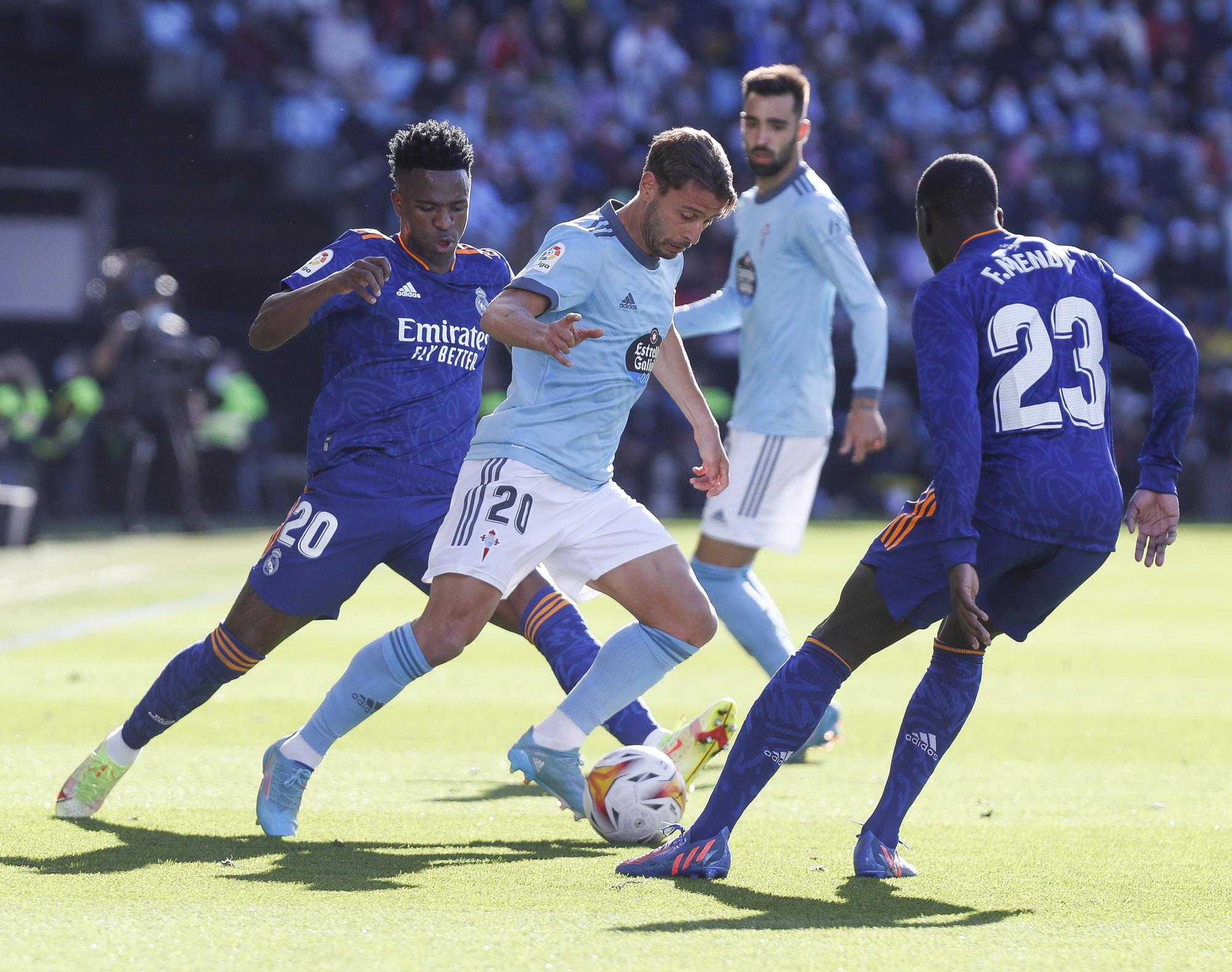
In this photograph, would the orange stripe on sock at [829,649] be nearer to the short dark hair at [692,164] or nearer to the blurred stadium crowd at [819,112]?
the short dark hair at [692,164]

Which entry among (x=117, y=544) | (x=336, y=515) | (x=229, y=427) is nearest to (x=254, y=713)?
(x=336, y=515)

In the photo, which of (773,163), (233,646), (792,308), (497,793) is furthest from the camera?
(792,308)

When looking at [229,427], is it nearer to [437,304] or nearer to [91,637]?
[91,637]

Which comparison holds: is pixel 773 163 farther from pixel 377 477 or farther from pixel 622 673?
pixel 622 673

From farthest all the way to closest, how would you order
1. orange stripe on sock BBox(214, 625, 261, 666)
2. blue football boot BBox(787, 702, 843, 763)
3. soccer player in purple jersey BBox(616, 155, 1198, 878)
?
blue football boot BBox(787, 702, 843, 763) < orange stripe on sock BBox(214, 625, 261, 666) < soccer player in purple jersey BBox(616, 155, 1198, 878)

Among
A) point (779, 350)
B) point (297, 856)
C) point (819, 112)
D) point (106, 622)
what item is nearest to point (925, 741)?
point (297, 856)

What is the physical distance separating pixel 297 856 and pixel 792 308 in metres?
3.11

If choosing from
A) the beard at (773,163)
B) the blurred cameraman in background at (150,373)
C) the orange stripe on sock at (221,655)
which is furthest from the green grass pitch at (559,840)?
the blurred cameraman in background at (150,373)

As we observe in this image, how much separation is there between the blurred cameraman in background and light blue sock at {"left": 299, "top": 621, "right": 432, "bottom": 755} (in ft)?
40.7

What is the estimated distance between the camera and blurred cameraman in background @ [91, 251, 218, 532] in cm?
1666

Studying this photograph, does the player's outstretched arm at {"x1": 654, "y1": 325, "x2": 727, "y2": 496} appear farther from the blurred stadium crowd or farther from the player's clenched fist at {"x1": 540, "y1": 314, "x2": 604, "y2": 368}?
the blurred stadium crowd

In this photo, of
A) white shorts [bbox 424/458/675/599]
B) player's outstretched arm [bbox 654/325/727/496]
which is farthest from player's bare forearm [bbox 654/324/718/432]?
white shorts [bbox 424/458/675/599]

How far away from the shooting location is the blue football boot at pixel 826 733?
20.9ft

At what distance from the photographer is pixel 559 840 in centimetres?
490
